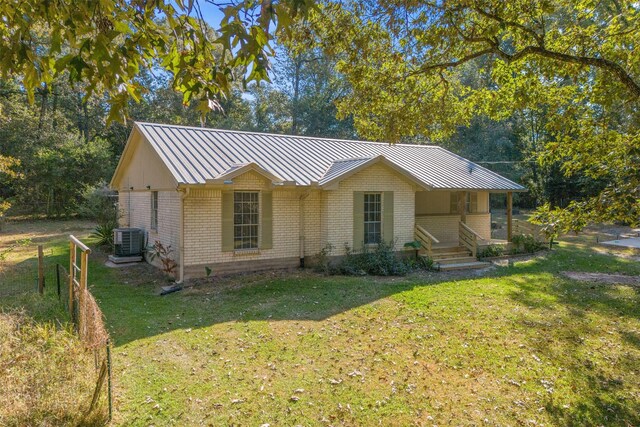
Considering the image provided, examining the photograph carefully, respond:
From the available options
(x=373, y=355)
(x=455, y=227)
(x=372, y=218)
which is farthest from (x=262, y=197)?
(x=455, y=227)

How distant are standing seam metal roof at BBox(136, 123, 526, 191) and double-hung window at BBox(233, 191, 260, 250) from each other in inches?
39.7

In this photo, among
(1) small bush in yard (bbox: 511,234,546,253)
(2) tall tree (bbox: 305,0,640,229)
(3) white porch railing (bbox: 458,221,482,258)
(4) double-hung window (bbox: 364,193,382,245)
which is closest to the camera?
(2) tall tree (bbox: 305,0,640,229)

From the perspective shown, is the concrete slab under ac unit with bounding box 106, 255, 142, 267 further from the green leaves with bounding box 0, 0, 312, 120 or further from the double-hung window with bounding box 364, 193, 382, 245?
the green leaves with bounding box 0, 0, 312, 120

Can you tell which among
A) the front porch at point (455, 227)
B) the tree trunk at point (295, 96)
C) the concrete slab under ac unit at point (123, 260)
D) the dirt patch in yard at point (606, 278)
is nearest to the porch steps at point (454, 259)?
the front porch at point (455, 227)

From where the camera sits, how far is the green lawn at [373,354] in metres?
4.85

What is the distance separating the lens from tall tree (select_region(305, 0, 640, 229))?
6.23 m

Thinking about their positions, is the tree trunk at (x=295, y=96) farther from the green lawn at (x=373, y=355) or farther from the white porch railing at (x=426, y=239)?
the green lawn at (x=373, y=355)

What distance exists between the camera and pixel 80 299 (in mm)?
5898

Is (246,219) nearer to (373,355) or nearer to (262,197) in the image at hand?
(262,197)

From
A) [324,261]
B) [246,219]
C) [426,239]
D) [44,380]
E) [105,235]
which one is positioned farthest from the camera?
[105,235]

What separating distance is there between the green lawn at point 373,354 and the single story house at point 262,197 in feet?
5.34

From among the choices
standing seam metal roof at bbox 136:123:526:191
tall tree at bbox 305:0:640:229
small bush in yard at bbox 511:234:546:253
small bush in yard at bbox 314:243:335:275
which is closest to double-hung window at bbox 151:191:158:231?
standing seam metal roof at bbox 136:123:526:191

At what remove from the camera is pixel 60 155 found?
27375 millimetres

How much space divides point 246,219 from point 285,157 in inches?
128
